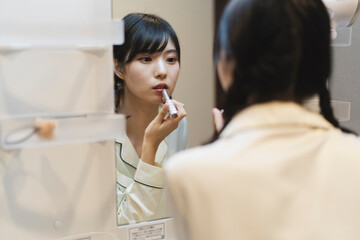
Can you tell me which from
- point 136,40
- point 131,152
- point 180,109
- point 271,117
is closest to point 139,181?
point 131,152

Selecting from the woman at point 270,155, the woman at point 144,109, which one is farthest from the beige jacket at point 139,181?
the woman at point 270,155

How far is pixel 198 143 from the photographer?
94 cm

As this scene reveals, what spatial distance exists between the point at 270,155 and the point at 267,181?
0.03 m

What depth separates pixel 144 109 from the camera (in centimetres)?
87

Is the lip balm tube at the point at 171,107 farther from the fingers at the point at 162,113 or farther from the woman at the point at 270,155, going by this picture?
the woman at the point at 270,155

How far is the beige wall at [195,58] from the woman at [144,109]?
A: 0.8 inches

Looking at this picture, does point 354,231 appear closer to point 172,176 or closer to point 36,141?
point 172,176

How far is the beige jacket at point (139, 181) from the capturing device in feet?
2.81

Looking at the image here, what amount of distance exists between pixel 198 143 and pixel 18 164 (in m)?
0.36

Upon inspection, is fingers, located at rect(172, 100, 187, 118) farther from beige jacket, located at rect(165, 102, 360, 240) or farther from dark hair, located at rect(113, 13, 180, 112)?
beige jacket, located at rect(165, 102, 360, 240)

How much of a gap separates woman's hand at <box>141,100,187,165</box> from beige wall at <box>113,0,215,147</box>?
0.17 feet

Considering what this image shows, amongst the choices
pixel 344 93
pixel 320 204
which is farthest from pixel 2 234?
pixel 344 93

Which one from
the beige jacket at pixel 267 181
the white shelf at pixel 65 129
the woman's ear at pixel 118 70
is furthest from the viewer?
the woman's ear at pixel 118 70

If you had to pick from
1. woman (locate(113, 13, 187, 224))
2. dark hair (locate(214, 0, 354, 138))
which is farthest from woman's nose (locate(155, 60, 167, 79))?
dark hair (locate(214, 0, 354, 138))
